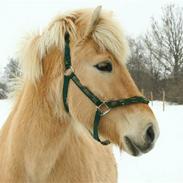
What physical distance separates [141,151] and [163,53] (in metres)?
37.5

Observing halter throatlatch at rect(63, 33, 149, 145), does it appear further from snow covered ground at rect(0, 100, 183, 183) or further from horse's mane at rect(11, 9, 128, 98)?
snow covered ground at rect(0, 100, 183, 183)

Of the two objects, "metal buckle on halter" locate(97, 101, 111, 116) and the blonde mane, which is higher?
the blonde mane

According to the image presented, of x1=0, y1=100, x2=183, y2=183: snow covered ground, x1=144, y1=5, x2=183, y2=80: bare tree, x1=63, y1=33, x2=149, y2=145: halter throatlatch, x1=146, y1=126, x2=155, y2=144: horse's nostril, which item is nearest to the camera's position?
x1=146, y1=126, x2=155, y2=144: horse's nostril

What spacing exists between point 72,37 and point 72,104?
554mm

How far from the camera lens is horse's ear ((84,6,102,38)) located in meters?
3.04

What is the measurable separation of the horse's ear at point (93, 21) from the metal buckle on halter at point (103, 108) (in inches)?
22.9

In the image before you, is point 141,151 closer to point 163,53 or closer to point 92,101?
point 92,101

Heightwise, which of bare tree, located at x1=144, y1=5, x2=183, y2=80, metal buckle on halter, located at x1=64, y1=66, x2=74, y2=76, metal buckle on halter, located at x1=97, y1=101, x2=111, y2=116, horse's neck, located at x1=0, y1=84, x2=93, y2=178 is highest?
metal buckle on halter, located at x1=64, y1=66, x2=74, y2=76

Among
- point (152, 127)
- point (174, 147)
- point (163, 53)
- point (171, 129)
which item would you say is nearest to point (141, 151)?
point (152, 127)

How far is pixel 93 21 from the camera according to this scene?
3.04 meters

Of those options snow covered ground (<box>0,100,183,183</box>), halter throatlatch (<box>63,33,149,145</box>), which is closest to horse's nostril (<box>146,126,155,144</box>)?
halter throatlatch (<box>63,33,149,145</box>)

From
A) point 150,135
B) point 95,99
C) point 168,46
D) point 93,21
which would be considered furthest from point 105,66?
point 168,46

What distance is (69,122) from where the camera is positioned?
10.7 feet

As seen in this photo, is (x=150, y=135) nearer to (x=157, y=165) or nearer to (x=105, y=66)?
(x=105, y=66)
